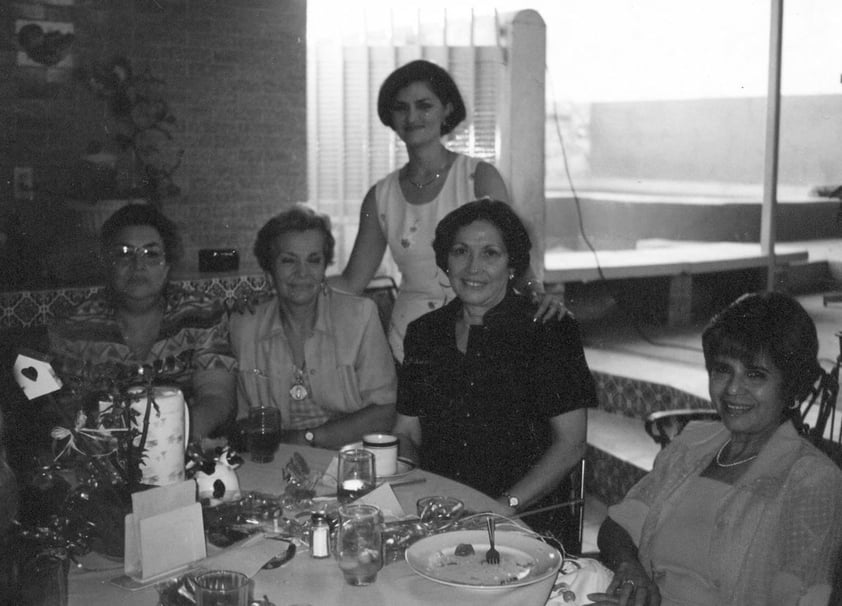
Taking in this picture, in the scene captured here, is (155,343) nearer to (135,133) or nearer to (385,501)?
(385,501)

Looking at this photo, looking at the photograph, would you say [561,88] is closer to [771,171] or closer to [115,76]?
[771,171]

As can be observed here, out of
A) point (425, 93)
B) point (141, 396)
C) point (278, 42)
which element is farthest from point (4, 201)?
point (141, 396)

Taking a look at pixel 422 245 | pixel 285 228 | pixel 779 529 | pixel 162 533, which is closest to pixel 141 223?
pixel 285 228

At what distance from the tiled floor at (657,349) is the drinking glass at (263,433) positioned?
6.42 ft

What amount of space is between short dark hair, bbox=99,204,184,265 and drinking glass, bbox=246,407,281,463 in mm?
750

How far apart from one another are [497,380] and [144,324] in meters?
1.06

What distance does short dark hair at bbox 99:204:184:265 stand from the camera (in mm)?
2801

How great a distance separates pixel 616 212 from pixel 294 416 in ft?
16.4

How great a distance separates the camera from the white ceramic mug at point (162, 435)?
174 centimetres

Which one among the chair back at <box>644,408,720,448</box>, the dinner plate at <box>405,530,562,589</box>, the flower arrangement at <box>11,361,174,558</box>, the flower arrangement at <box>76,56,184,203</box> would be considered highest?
the flower arrangement at <box>76,56,184,203</box>

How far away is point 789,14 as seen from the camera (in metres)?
5.08

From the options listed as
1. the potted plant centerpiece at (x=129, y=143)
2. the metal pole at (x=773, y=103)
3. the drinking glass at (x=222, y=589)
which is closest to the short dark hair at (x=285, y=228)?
the drinking glass at (x=222, y=589)

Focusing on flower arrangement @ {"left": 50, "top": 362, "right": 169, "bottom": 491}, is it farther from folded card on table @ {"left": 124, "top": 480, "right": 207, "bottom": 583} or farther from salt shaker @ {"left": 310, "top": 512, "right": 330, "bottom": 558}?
salt shaker @ {"left": 310, "top": 512, "right": 330, "bottom": 558}

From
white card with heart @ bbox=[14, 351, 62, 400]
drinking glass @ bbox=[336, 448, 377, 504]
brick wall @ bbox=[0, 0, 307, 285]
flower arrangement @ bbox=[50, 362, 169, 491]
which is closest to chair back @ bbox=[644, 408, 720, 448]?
drinking glass @ bbox=[336, 448, 377, 504]
